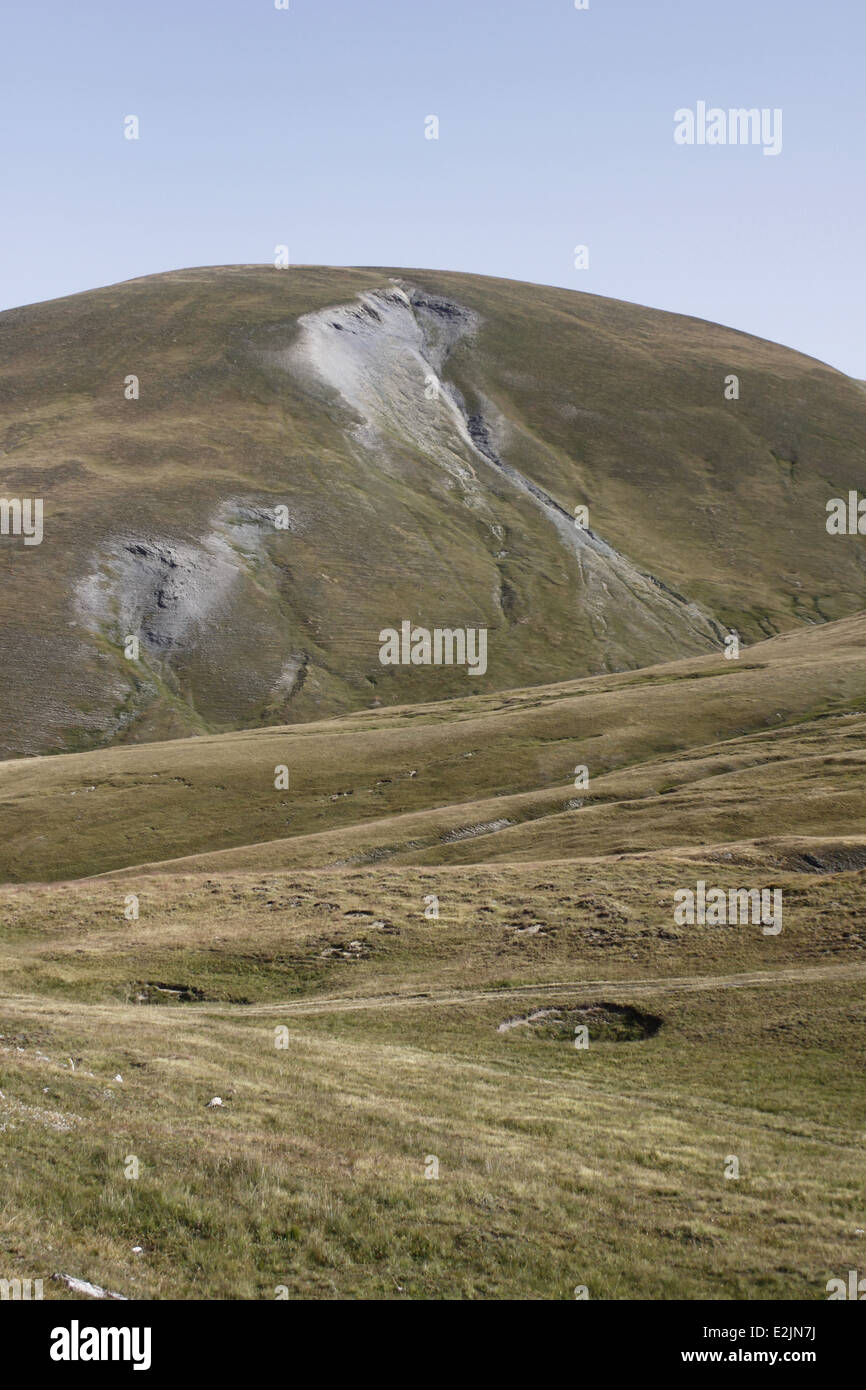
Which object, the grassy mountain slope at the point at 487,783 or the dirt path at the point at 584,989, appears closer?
the dirt path at the point at 584,989

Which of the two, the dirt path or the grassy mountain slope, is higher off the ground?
the grassy mountain slope

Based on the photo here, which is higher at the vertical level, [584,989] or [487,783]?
[487,783]

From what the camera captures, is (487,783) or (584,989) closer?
(584,989)

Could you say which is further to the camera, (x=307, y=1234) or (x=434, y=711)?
(x=434, y=711)

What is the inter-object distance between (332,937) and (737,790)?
1350 inches

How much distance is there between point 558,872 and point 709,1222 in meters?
36.2

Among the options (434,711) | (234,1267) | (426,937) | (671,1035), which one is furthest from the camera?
(434,711)

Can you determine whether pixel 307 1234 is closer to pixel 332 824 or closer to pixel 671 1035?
pixel 671 1035

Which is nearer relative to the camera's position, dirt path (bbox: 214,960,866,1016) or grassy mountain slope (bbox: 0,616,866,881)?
dirt path (bbox: 214,960,866,1016)

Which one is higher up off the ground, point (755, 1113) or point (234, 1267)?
point (234, 1267)

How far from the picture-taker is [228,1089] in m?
26.1

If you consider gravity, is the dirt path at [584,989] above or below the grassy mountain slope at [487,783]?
below
